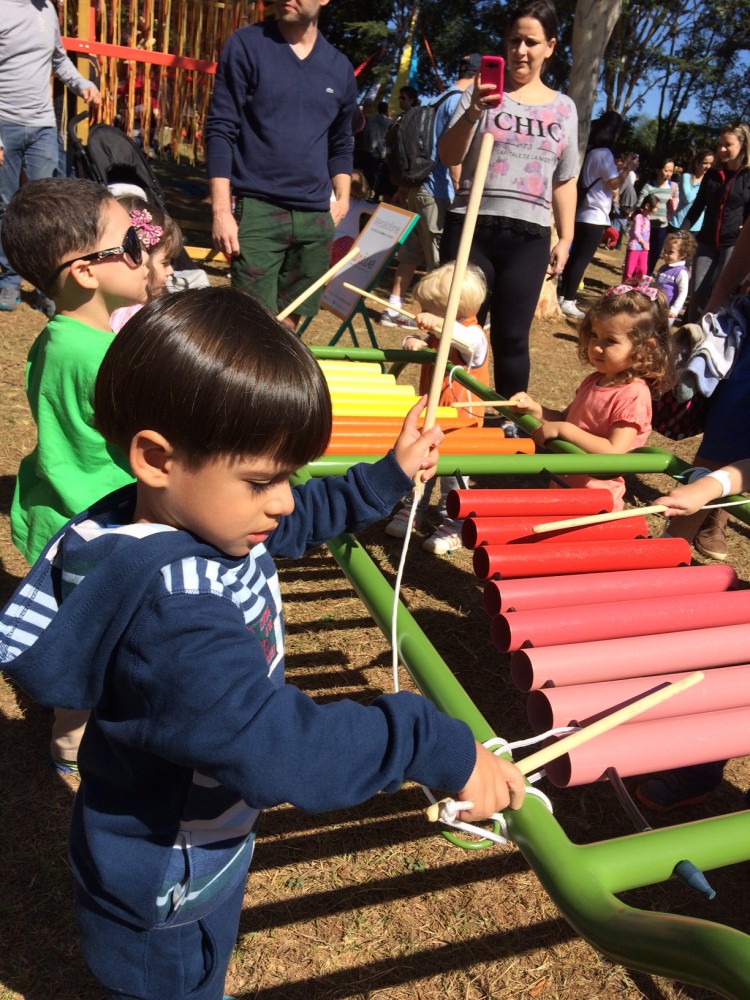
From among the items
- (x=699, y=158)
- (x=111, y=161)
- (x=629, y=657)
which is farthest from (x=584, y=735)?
(x=699, y=158)

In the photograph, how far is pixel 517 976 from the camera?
6.95 ft

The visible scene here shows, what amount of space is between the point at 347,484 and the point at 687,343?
2.42m

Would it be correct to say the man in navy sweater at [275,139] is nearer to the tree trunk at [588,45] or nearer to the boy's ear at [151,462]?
the boy's ear at [151,462]

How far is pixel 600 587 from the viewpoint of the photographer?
7.05 ft

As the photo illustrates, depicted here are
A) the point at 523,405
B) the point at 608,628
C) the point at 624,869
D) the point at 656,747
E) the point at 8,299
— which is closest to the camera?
the point at 624,869

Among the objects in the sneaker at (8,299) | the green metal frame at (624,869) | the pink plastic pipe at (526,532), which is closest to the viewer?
the green metal frame at (624,869)

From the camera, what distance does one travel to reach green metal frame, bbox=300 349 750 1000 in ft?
3.37

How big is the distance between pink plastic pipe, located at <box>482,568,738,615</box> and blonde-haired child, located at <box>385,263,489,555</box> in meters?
1.58

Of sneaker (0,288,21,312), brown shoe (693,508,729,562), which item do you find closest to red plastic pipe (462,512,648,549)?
brown shoe (693,508,729,562)

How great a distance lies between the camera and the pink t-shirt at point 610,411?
3.28m

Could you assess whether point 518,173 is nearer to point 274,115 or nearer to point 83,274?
point 274,115

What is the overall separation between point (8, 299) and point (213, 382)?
637 cm

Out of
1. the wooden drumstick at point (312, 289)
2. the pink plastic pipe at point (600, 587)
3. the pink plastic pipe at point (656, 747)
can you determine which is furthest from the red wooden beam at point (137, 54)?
the pink plastic pipe at point (656, 747)

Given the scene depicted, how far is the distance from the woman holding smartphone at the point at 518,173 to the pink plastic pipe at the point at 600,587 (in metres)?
2.15
